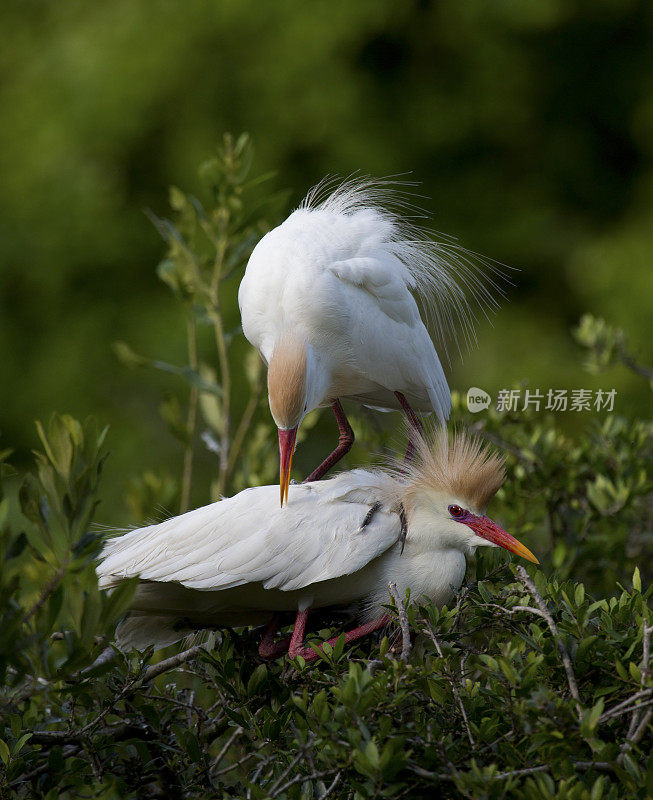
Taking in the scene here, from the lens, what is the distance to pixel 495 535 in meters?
1.82

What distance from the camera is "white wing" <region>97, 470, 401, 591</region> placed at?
1.74 m

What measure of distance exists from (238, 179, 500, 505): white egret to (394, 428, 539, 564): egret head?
48 centimetres

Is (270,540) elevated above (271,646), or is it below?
above

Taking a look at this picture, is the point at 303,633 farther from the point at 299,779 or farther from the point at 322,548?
the point at 299,779

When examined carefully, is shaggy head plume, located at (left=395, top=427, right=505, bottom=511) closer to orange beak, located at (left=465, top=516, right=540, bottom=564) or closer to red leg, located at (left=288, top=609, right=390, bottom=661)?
orange beak, located at (left=465, top=516, right=540, bottom=564)

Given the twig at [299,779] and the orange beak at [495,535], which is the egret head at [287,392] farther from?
the twig at [299,779]

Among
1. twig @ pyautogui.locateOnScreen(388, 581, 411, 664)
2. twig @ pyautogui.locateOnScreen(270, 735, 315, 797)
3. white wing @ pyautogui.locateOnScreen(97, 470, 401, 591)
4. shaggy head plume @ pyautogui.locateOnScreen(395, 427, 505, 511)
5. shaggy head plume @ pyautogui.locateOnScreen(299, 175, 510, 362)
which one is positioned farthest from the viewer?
shaggy head plume @ pyautogui.locateOnScreen(299, 175, 510, 362)

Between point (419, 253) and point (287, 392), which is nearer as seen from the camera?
point (287, 392)

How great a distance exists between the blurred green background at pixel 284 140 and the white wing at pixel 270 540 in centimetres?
457

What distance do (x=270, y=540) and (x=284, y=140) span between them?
212 inches

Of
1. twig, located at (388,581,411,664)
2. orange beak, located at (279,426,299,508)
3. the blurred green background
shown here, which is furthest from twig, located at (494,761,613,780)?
the blurred green background

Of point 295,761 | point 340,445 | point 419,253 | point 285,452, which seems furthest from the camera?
point 419,253

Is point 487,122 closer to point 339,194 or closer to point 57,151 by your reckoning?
point 57,151

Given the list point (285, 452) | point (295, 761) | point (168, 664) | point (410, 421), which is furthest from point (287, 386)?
point (295, 761)
